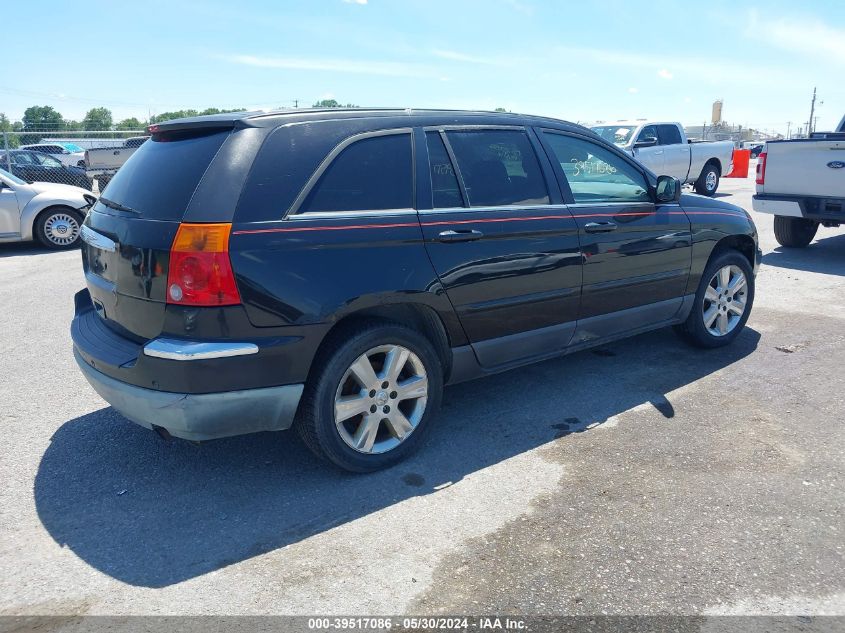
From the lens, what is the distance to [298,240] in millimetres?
3158

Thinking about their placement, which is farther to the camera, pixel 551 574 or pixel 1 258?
pixel 1 258

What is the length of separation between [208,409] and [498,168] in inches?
84.7

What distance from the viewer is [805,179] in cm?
892

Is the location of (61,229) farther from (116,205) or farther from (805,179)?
(805,179)

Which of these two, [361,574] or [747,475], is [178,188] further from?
[747,475]

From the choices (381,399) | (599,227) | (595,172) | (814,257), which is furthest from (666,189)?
(814,257)

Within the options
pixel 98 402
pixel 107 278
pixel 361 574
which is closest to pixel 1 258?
pixel 98 402

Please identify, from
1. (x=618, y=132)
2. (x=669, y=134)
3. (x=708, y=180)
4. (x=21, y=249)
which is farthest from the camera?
(x=708, y=180)

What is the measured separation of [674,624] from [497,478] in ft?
3.93

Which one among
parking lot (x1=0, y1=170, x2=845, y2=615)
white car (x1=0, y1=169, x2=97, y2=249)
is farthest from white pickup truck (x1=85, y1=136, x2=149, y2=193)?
parking lot (x1=0, y1=170, x2=845, y2=615)

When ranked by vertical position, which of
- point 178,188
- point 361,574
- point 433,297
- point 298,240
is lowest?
point 361,574

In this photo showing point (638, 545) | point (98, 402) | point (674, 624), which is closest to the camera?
point (674, 624)

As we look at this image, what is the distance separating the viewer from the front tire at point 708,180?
17688 millimetres

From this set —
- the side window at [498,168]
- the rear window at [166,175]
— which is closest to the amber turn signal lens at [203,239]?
the rear window at [166,175]
